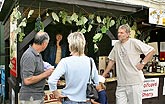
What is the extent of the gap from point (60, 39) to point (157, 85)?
248cm

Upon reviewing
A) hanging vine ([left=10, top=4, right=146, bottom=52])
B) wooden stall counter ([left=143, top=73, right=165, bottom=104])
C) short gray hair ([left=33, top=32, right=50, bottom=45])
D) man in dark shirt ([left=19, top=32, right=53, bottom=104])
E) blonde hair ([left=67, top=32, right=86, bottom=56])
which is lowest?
wooden stall counter ([left=143, top=73, right=165, bottom=104])

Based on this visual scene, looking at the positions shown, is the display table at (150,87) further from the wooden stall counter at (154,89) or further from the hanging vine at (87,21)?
the hanging vine at (87,21)

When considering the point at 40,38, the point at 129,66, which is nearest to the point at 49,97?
the point at 129,66

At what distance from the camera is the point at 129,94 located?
3873mm

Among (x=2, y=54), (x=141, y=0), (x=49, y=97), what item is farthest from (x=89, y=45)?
(x=2, y=54)

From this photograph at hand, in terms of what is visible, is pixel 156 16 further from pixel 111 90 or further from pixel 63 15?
pixel 63 15

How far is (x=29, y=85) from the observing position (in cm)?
288

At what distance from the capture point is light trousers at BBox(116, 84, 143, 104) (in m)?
3.86

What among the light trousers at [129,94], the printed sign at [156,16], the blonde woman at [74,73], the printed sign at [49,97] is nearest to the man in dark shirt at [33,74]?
the blonde woman at [74,73]

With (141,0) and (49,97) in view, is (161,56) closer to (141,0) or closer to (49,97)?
(141,0)

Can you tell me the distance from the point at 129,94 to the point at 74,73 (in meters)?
1.63

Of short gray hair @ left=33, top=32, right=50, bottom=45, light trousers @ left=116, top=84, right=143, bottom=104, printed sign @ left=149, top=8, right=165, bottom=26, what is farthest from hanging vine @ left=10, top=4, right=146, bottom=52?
light trousers @ left=116, top=84, right=143, bottom=104

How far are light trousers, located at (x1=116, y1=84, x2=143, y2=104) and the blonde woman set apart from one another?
4.62ft

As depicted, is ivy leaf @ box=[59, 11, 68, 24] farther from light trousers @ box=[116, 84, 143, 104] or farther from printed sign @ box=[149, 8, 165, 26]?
printed sign @ box=[149, 8, 165, 26]
